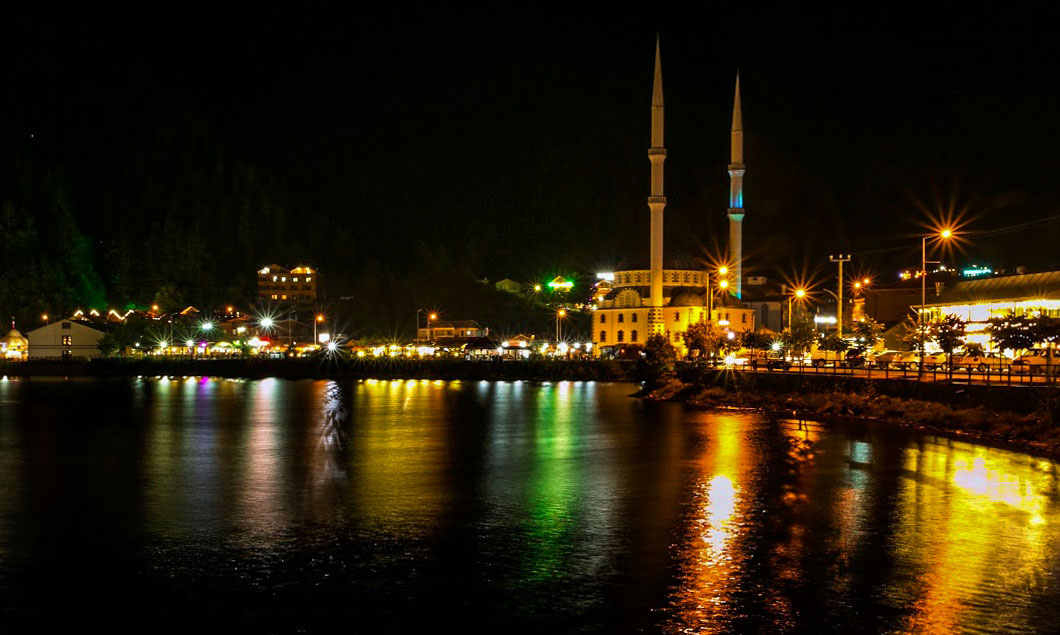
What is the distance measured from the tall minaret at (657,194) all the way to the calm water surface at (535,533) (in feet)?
264

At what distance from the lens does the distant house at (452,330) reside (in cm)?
15862

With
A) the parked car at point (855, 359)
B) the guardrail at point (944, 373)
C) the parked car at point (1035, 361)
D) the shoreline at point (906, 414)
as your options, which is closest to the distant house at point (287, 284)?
the guardrail at point (944, 373)

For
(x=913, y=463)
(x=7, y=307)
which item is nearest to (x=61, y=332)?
(x=7, y=307)

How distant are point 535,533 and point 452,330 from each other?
13778 centimetres

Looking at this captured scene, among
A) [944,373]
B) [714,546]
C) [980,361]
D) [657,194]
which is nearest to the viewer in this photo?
[714,546]

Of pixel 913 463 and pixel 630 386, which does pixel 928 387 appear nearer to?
pixel 913 463

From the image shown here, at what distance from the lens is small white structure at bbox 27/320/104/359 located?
128125 millimetres

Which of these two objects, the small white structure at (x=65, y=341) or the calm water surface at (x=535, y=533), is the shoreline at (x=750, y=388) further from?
the small white structure at (x=65, y=341)

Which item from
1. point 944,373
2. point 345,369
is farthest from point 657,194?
point 944,373

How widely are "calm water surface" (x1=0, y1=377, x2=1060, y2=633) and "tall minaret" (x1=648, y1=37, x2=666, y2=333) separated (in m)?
80.4

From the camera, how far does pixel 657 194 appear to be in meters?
124

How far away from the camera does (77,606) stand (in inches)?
665

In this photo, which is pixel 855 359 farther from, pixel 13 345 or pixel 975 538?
pixel 13 345

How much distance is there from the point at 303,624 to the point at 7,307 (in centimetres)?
16507
